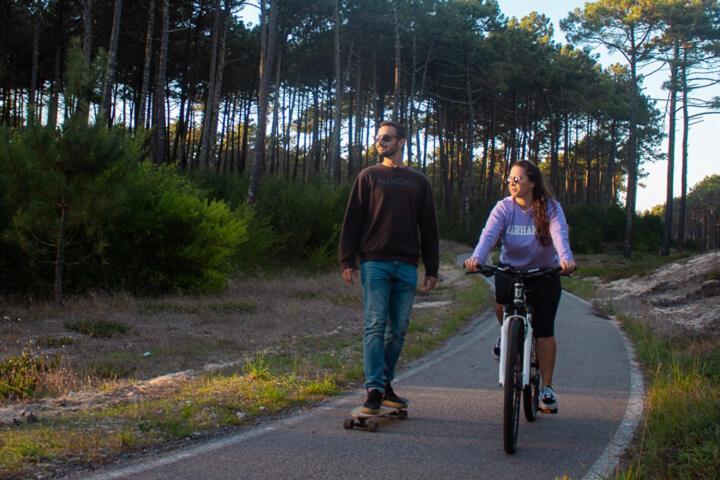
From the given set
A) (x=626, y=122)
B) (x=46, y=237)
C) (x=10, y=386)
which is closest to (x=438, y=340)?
(x=10, y=386)

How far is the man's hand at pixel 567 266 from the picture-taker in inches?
202

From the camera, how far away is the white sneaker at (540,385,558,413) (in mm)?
5871

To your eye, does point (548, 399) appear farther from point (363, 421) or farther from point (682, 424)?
point (363, 421)

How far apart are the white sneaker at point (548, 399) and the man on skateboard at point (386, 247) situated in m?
1.18

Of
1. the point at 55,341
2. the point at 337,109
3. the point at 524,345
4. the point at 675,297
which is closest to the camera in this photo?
the point at 524,345

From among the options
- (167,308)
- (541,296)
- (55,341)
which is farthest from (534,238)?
(167,308)

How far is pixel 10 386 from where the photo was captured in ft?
26.6

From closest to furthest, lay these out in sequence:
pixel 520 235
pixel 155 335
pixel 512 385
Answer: pixel 512 385 < pixel 520 235 < pixel 155 335

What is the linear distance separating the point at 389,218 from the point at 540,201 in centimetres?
125

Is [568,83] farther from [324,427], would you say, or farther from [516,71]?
[324,427]

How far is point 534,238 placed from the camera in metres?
5.61

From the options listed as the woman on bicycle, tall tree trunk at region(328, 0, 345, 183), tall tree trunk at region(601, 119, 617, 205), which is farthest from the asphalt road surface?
tall tree trunk at region(601, 119, 617, 205)

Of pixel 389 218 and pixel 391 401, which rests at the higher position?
pixel 389 218

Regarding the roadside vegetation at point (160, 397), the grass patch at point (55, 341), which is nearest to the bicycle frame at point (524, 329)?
the roadside vegetation at point (160, 397)
